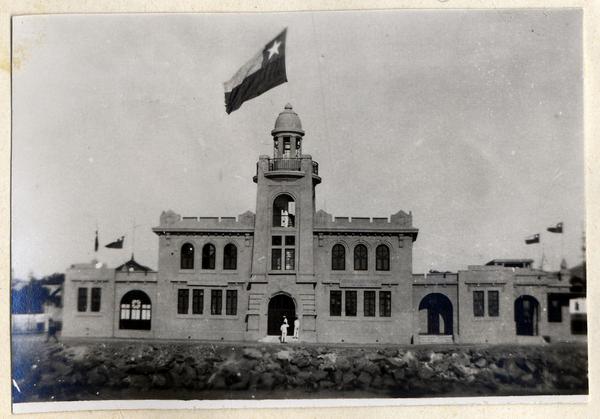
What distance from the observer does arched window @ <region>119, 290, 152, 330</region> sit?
A: 25.6 metres

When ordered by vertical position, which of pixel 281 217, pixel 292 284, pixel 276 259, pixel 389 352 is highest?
pixel 281 217

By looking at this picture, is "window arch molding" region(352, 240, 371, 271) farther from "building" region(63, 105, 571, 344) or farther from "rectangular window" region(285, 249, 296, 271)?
"rectangular window" region(285, 249, 296, 271)

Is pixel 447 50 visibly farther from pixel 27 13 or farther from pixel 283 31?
pixel 27 13

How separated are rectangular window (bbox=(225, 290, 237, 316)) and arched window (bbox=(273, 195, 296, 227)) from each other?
118 inches

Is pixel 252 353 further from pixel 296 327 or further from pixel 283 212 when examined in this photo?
pixel 283 212

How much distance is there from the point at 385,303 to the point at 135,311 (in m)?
9.39

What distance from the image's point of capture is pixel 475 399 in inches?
858

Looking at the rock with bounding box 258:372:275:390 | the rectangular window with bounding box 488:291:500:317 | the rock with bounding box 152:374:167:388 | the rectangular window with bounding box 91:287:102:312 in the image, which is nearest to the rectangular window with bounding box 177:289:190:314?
the rectangular window with bounding box 91:287:102:312

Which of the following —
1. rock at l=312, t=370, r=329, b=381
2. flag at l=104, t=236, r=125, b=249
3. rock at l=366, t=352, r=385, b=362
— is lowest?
rock at l=312, t=370, r=329, b=381

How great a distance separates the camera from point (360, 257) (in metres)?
25.8

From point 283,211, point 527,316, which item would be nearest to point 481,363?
point 527,316

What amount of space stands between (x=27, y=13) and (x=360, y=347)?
15.4 m

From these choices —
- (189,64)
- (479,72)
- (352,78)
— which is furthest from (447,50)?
(189,64)

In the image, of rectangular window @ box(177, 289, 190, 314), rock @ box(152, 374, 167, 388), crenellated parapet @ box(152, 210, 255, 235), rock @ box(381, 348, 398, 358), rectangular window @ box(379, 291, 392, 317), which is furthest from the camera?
rectangular window @ box(177, 289, 190, 314)
